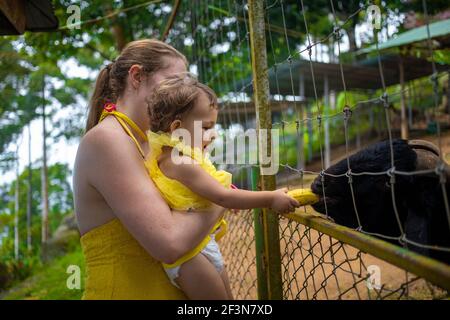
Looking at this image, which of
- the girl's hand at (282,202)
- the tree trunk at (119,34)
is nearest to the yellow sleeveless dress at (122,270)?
the girl's hand at (282,202)

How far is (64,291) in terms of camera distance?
5277 mm

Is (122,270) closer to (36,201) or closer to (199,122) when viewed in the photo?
(199,122)

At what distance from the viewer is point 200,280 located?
120 cm

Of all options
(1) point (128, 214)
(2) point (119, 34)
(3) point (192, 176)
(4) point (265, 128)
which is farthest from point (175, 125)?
(2) point (119, 34)

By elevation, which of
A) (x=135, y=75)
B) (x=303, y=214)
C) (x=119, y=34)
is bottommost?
(x=303, y=214)

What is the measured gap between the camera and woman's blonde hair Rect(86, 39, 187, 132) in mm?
1489

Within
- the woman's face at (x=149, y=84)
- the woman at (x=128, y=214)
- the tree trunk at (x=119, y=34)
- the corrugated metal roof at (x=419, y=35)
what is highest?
the tree trunk at (x=119, y=34)

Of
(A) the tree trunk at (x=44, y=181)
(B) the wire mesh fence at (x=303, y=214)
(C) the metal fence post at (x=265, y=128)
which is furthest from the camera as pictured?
(A) the tree trunk at (x=44, y=181)

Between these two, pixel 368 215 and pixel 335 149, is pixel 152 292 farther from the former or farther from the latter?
pixel 335 149

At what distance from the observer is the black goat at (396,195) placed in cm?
109

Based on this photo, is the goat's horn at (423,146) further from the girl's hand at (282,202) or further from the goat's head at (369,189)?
the girl's hand at (282,202)

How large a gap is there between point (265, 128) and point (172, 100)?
51 centimetres

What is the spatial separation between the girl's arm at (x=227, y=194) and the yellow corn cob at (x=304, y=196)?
0.15 feet

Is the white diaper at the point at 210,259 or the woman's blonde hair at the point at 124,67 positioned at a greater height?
the woman's blonde hair at the point at 124,67
